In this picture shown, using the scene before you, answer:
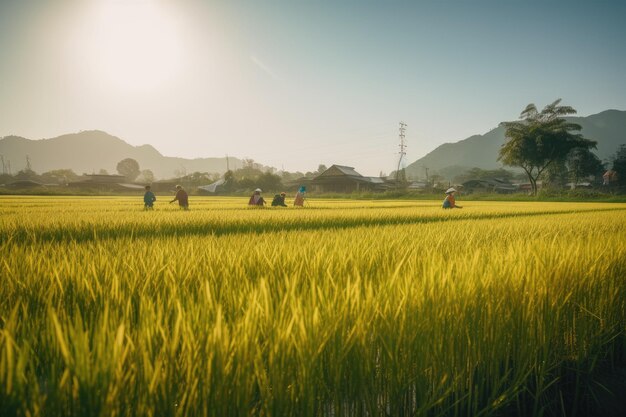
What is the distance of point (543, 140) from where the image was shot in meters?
35.0

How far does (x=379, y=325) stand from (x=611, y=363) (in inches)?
62.0

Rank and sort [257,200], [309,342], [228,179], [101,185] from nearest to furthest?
[309,342]
[257,200]
[228,179]
[101,185]

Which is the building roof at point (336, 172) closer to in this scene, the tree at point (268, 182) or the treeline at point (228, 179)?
the treeline at point (228, 179)

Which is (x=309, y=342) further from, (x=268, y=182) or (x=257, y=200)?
(x=268, y=182)

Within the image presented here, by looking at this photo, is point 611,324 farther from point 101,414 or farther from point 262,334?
point 101,414

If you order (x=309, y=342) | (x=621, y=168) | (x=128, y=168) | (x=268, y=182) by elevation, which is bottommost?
(x=309, y=342)

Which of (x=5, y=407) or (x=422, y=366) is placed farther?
(x=422, y=366)

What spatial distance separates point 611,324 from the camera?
1857mm

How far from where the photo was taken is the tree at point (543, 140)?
34938 mm

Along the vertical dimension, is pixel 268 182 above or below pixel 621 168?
above

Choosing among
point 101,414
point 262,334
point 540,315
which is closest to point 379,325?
point 262,334

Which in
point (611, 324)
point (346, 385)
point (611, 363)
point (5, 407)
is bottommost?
point (611, 363)

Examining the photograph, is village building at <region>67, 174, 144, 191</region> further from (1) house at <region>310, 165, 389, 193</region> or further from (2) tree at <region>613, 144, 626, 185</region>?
(2) tree at <region>613, 144, 626, 185</region>

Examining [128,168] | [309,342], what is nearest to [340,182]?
[309,342]
